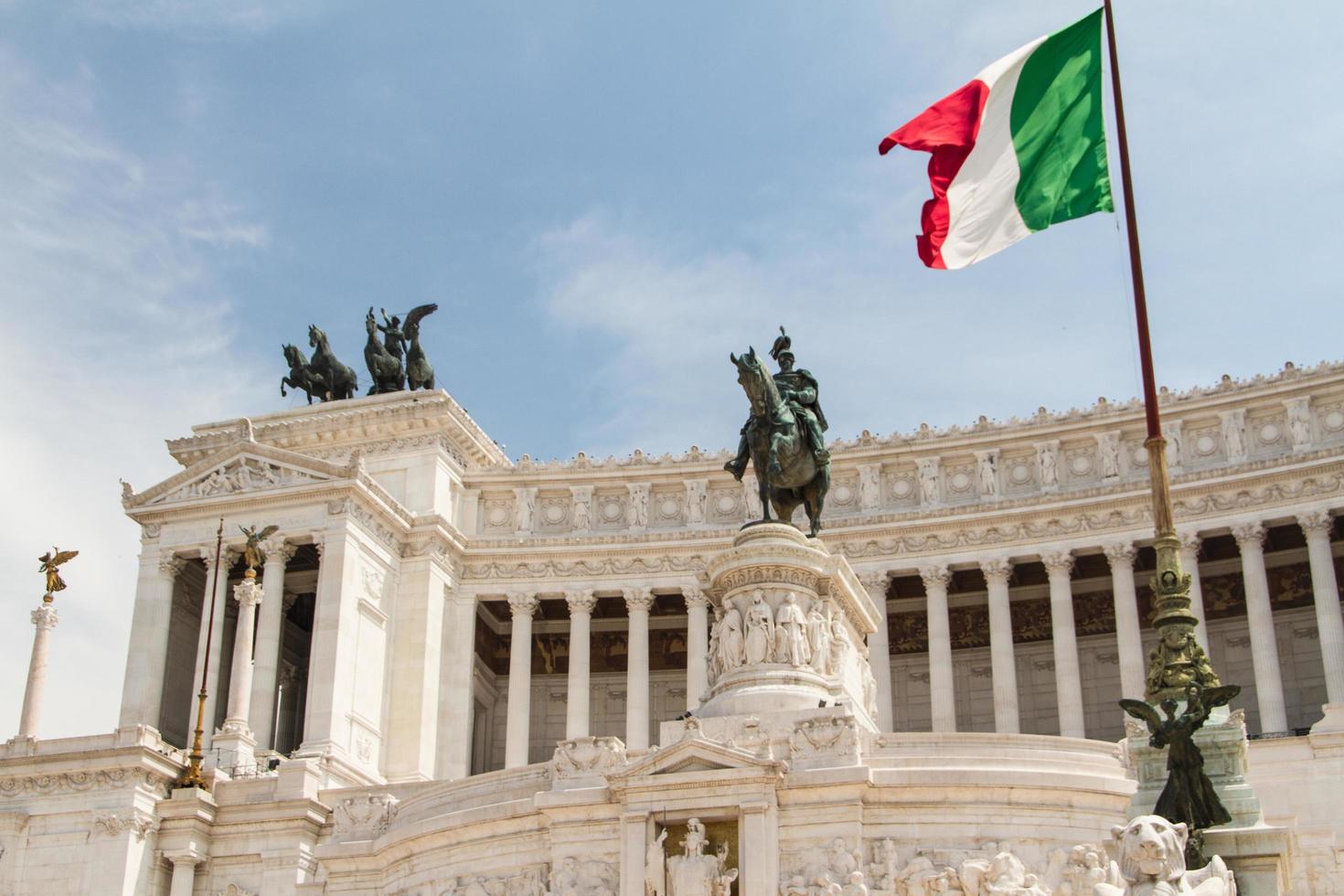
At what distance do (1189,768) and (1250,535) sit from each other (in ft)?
129

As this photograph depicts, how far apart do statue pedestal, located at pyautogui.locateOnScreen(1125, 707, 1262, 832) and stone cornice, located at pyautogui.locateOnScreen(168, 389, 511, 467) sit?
4427 centimetres

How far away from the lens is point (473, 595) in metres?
58.7

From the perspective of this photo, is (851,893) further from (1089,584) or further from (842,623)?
(1089,584)

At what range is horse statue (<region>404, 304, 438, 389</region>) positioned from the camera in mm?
63688

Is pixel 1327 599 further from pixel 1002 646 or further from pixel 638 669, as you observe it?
pixel 638 669

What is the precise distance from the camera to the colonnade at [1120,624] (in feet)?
167

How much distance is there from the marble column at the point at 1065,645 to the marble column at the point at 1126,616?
1378mm

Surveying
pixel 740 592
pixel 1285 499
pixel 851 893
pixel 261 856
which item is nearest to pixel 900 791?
pixel 851 893

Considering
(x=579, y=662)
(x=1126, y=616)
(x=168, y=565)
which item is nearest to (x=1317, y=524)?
(x=1126, y=616)

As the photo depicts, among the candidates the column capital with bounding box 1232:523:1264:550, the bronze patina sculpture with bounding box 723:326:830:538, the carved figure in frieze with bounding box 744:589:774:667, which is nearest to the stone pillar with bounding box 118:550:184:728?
the bronze patina sculpture with bounding box 723:326:830:538

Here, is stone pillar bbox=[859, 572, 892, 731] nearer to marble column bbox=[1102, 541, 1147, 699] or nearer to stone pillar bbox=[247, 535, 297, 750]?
marble column bbox=[1102, 541, 1147, 699]

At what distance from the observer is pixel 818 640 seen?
33125 mm

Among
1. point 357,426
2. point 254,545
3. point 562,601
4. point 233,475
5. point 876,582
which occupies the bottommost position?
point 254,545

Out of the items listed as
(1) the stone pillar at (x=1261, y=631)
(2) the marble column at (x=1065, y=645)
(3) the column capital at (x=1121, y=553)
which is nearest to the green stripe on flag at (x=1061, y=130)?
(1) the stone pillar at (x=1261, y=631)
